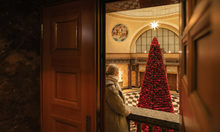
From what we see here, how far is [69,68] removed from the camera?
1.39 m

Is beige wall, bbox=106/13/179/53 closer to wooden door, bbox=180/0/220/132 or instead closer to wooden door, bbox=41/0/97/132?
wooden door, bbox=41/0/97/132

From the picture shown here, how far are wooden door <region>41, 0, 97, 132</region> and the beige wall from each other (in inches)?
252

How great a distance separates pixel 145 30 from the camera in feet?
28.5

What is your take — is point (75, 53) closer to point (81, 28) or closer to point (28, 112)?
point (81, 28)

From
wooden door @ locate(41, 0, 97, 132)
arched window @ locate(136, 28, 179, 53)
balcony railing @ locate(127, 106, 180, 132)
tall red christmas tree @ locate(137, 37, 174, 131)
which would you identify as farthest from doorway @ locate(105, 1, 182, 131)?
wooden door @ locate(41, 0, 97, 132)

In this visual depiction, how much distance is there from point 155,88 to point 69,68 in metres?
2.09

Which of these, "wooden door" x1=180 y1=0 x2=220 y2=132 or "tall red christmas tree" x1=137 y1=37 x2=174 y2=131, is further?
"tall red christmas tree" x1=137 y1=37 x2=174 y2=131

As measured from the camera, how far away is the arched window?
28.3ft

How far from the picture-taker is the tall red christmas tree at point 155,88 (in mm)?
2758

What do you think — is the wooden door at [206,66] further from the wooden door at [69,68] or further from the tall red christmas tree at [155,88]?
the tall red christmas tree at [155,88]

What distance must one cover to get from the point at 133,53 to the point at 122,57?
81 centimetres

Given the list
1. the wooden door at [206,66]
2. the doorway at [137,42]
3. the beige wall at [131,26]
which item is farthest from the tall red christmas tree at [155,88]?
the beige wall at [131,26]

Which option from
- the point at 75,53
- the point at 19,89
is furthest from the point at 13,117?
the point at 75,53

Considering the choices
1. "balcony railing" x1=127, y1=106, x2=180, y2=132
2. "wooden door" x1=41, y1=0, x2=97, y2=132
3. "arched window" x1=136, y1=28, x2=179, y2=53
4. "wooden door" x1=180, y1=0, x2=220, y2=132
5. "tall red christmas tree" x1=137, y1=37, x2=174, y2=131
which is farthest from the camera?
"arched window" x1=136, y1=28, x2=179, y2=53
